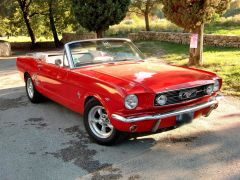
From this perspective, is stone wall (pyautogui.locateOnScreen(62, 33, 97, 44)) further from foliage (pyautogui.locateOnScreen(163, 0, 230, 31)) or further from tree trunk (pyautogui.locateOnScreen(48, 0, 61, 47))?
foliage (pyautogui.locateOnScreen(163, 0, 230, 31))

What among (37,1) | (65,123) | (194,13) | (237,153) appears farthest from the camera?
(37,1)

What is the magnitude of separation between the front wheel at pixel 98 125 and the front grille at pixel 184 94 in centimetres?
83

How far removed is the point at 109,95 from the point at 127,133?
592 millimetres

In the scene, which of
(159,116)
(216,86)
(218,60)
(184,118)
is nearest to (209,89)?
(216,86)

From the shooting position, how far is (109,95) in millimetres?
4641

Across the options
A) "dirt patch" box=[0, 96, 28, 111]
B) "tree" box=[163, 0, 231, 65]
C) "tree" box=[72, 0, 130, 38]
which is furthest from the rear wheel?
"tree" box=[72, 0, 130, 38]

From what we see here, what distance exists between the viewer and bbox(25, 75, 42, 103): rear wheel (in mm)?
7489

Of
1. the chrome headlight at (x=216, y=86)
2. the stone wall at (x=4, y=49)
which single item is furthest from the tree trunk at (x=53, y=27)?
the chrome headlight at (x=216, y=86)

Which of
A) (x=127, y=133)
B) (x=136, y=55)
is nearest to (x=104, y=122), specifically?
(x=127, y=133)

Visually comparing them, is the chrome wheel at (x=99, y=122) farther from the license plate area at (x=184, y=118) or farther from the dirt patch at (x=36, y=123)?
the dirt patch at (x=36, y=123)

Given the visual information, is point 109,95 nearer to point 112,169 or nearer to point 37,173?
point 112,169

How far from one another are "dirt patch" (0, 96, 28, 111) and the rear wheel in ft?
0.63

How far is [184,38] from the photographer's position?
58.1ft

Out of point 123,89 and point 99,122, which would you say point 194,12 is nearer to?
point 99,122
